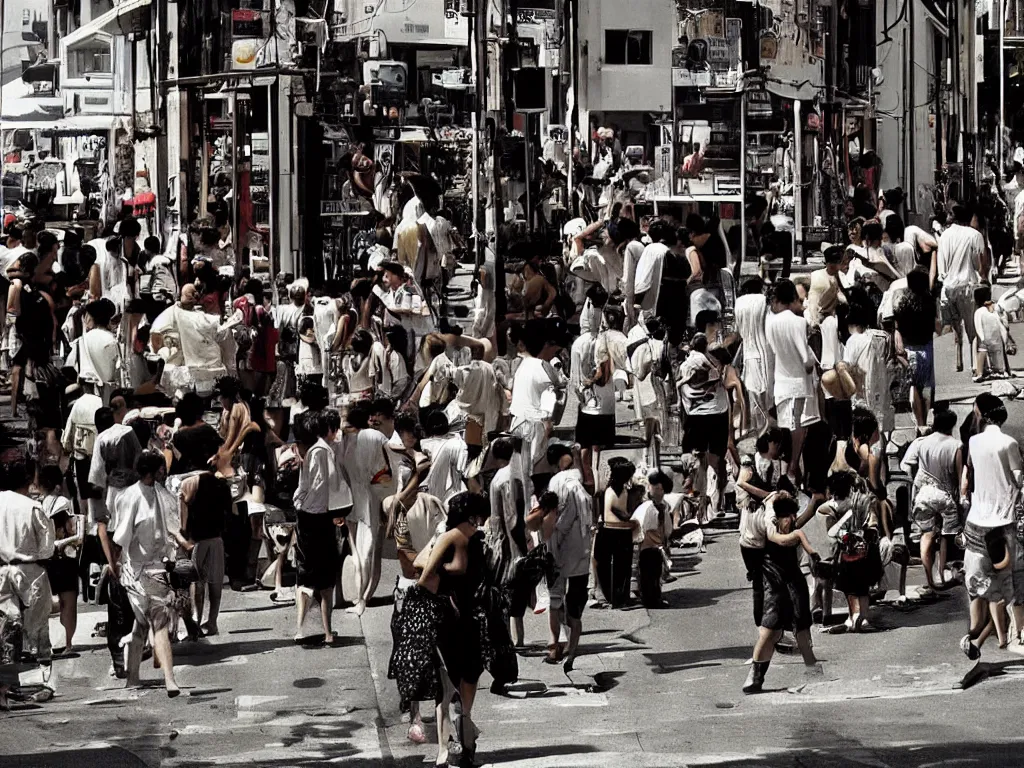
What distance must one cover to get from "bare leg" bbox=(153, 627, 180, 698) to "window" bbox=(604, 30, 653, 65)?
3376 cm

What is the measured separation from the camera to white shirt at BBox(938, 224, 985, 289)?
2000cm

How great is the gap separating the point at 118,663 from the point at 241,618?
171cm

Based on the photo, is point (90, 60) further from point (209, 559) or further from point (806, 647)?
point (806, 647)

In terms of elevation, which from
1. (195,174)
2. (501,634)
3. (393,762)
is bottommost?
(393,762)

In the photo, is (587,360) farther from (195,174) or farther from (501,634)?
(195,174)

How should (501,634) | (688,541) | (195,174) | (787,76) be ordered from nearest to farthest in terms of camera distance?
(501,634) → (688,541) → (787,76) → (195,174)

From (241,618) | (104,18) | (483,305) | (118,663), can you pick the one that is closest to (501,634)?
(118,663)

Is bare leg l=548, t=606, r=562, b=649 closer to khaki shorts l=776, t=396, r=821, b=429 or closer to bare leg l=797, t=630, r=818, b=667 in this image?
bare leg l=797, t=630, r=818, b=667

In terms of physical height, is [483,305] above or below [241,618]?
above

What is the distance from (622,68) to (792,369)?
2951 centimetres

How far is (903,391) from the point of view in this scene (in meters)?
17.4

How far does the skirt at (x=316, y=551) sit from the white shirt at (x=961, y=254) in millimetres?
8456

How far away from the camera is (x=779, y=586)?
12445mm

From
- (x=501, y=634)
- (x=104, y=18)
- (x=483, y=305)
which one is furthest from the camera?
(x=104, y=18)
